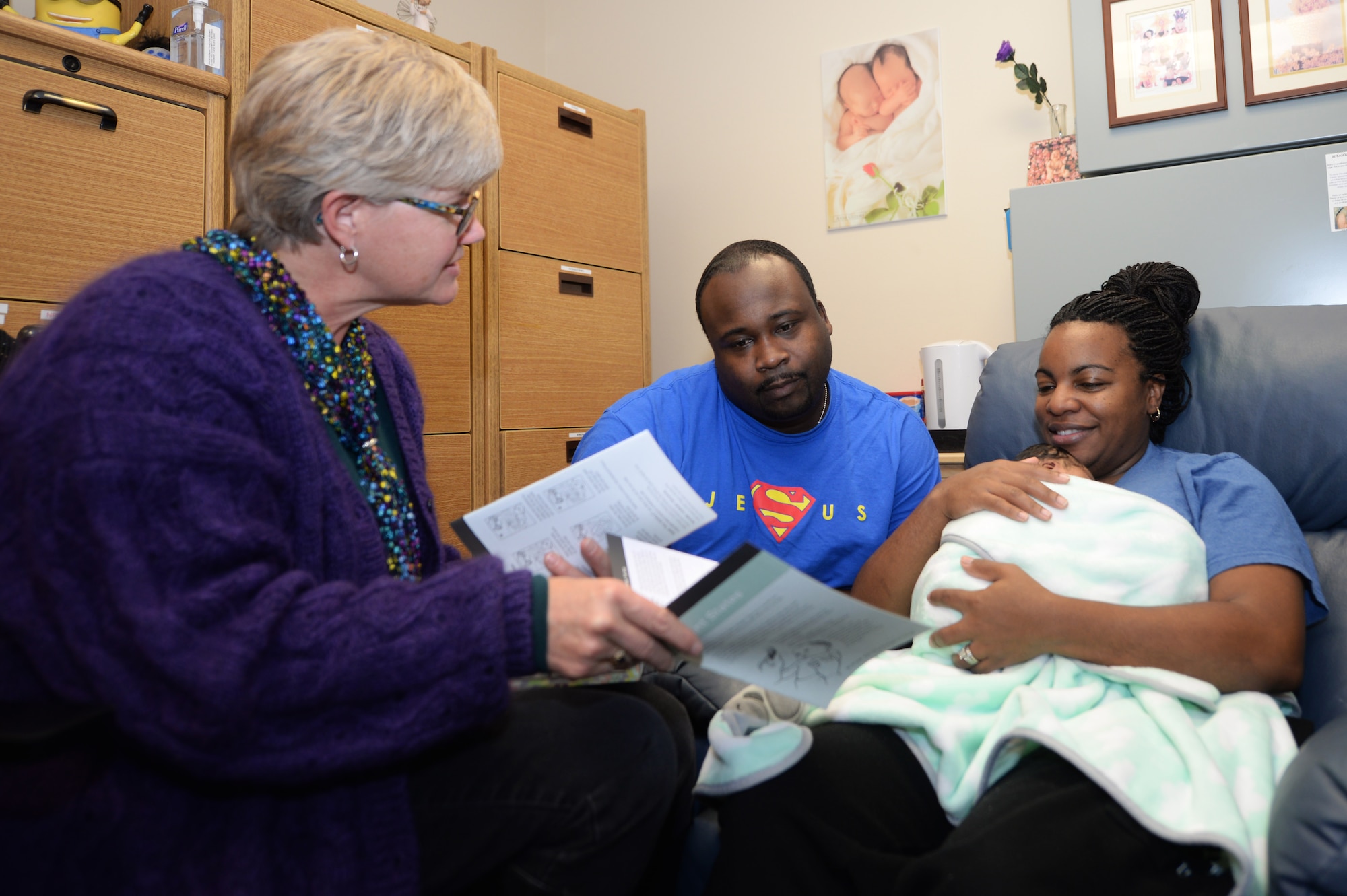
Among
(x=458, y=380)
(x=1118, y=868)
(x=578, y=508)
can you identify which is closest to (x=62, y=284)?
(x=458, y=380)

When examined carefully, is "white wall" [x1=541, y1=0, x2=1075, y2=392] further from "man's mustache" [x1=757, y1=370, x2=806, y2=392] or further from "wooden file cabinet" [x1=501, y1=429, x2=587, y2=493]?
"man's mustache" [x1=757, y1=370, x2=806, y2=392]

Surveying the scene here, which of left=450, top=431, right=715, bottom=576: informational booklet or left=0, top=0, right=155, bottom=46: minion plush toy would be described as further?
left=0, top=0, right=155, bottom=46: minion plush toy

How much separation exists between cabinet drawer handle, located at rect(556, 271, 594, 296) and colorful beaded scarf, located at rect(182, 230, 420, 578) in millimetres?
1849

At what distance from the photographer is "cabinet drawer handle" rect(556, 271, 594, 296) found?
293 centimetres

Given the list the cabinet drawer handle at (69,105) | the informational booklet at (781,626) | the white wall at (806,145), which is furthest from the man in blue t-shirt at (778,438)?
the white wall at (806,145)

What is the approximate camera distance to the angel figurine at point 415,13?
2.69 m

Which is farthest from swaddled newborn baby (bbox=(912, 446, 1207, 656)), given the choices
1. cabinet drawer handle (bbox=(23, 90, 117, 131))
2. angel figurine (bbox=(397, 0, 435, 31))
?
angel figurine (bbox=(397, 0, 435, 31))

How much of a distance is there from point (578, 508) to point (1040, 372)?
0.88 m

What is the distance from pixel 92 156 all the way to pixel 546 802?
177 cm

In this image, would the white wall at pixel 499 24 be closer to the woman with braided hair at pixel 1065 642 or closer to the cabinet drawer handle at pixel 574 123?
the cabinet drawer handle at pixel 574 123

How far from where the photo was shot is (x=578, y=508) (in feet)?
3.46

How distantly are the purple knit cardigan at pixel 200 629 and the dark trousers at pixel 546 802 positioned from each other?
0.05 meters

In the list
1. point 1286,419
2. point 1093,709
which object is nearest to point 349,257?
point 1093,709

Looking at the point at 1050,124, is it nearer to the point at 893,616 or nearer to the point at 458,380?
the point at 458,380
